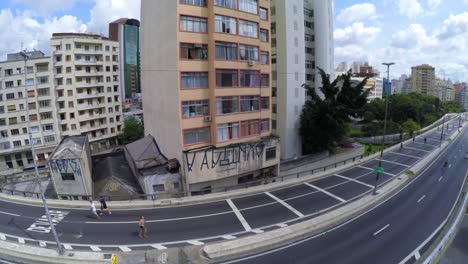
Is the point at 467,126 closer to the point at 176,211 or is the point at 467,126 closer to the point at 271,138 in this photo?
the point at 271,138

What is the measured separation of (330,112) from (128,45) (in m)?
102

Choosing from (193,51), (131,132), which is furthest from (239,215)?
(131,132)

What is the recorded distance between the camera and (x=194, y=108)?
26.3m

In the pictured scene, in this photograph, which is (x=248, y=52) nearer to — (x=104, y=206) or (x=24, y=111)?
(x=104, y=206)

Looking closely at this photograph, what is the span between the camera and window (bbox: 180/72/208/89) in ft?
83.5

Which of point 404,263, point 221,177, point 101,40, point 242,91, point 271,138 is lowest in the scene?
point 404,263

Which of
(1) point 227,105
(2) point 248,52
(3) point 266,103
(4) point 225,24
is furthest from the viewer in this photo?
(3) point 266,103

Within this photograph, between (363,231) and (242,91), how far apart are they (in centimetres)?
1714

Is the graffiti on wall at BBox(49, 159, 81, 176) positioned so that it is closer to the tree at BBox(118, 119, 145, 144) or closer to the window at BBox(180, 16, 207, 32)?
the window at BBox(180, 16, 207, 32)

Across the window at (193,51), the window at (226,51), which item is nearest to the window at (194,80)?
the window at (193,51)

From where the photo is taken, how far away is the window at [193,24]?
24.7m

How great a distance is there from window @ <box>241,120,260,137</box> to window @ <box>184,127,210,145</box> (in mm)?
4249

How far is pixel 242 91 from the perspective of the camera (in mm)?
28703

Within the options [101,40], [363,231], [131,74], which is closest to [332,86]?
[363,231]
